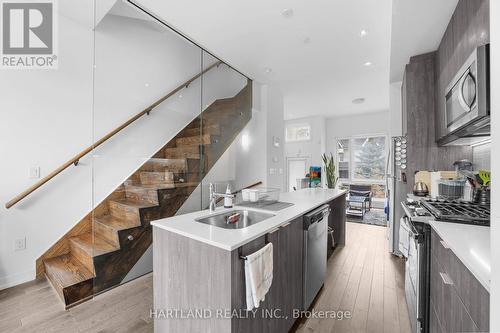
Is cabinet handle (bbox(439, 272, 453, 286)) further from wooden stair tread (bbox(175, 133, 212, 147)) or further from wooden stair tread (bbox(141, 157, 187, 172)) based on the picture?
wooden stair tread (bbox(175, 133, 212, 147))

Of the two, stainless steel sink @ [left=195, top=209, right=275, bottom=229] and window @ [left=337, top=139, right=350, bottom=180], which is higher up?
window @ [left=337, top=139, right=350, bottom=180]

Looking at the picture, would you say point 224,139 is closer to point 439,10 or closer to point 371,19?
point 371,19

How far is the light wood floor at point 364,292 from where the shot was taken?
1659mm

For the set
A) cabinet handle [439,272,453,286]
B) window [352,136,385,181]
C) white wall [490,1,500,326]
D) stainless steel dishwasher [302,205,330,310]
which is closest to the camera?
white wall [490,1,500,326]

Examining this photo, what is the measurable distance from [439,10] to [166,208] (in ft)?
10.6

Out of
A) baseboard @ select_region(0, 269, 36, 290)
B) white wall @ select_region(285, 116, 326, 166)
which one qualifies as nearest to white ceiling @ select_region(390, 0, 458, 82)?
white wall @ select_region(285, 116, 326, 166)

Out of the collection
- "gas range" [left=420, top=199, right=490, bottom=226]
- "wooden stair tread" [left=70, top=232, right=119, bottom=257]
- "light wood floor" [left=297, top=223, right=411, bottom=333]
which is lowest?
"light wood floor" [left=297, top=223, right=411, bottom=333]

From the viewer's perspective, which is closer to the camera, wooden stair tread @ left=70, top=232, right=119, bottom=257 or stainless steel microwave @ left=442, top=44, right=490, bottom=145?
stainless steel microwave @ left=442, top=44, right=490, bottom=145

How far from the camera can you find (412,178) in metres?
2.65

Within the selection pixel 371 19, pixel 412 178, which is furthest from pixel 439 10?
pixel 412 178

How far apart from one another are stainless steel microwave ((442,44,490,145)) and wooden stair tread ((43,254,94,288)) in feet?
10.3

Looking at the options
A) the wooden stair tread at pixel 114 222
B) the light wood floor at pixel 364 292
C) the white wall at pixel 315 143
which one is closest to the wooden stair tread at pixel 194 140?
the wooden stair tread at pixel 114 222

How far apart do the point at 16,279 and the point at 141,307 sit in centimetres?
136

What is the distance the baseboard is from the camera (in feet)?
6.57
